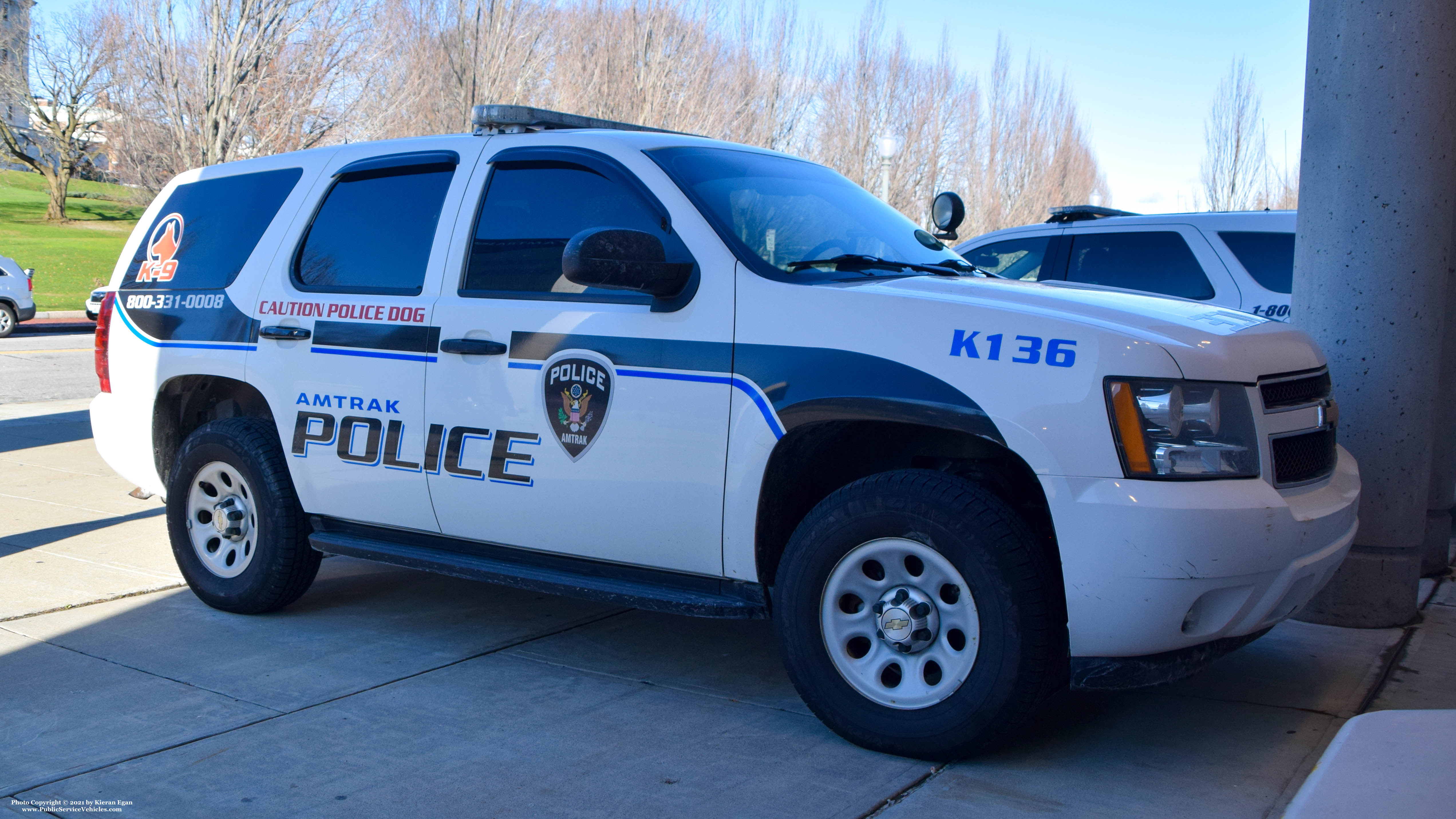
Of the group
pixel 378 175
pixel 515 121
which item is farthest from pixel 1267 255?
pixel 378 175

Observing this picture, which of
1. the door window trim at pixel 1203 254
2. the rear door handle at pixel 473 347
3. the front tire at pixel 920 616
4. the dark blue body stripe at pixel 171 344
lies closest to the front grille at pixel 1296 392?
the front tire at pixel 920 616

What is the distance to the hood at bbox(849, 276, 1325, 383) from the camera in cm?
319

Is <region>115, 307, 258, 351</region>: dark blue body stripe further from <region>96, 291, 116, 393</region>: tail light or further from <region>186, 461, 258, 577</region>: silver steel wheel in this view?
<region>186, 461, 258, 577</region>: silver steel wheel

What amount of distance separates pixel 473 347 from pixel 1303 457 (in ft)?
8.86

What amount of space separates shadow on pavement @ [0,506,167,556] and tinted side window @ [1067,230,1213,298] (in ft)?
18.1

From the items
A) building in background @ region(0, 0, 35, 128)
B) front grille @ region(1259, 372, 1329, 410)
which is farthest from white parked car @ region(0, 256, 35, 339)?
building in background @ region(0, 0, 35, 128)

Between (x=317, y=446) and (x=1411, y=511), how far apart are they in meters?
4.40

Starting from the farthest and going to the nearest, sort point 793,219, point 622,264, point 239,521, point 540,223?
1. point 239,521
2. point 540,223
3. point 793,219
4. point 622,264

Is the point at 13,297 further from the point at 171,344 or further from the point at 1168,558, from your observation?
the point at 1168,558

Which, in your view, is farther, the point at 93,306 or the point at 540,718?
the point at 93,306

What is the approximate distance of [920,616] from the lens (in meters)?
3.41

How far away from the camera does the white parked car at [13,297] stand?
818 inches

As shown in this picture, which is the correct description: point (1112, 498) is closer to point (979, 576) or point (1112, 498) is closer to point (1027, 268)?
point (979, 576)

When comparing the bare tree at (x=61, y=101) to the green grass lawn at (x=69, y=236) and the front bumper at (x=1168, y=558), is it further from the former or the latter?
the front bumper at (x=1168, y=558)
